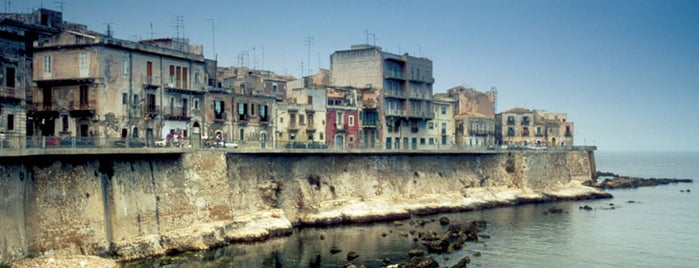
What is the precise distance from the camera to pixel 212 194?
180 feet

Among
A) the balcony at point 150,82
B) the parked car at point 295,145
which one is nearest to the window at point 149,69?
the balcony at point 150,82

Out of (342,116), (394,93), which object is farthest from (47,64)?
(394,93)

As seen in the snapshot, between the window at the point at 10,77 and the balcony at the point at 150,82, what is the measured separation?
14817 millimetres

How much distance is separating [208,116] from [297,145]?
9575 millimetres

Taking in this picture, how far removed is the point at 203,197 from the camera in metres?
54.1

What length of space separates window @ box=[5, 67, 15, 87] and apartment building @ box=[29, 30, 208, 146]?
967cm

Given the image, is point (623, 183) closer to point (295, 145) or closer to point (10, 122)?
point (295, 145)

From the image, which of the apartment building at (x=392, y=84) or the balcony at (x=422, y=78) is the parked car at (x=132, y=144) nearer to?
the apartment building at (x=392, y=84)

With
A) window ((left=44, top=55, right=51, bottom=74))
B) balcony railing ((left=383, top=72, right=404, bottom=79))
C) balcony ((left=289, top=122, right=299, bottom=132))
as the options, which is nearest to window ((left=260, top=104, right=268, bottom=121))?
balcony ((left=289, top=122, right=299, bottom=132))

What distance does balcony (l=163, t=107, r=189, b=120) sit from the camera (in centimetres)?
6325

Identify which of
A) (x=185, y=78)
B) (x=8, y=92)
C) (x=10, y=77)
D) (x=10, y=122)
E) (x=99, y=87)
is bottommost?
(x=10, y=122)

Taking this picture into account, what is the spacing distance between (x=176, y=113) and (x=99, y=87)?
9.02 metres

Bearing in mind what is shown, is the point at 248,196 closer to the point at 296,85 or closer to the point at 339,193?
the point at 339,193

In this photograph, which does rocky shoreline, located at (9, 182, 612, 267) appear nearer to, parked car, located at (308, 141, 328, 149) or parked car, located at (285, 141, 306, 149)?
parked car, located at (308, 141, 328, 149)
